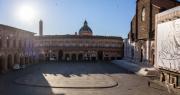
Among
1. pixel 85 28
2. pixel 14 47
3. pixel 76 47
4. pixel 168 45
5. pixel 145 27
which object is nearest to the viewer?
pixel 168 45

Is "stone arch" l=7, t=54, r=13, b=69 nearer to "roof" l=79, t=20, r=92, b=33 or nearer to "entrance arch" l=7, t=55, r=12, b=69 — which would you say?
"entrance arch" l=7, t=55, r=12, b=69

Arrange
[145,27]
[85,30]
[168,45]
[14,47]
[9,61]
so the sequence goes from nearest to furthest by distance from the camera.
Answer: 1. [168,45]
2. [9,61]
3. [145,27]
4. [14,47]
5. [85,30]

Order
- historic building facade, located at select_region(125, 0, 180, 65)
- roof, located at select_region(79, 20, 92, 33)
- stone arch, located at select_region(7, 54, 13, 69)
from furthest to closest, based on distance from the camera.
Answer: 1. roof, located at select_region(79, 20, 92, 33)
2. stone arch, located at select_region(7, 54, 13, 69)
3. historic building facade, located at select_region(125, 0, 180, 65)

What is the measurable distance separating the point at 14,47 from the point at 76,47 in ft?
76.6

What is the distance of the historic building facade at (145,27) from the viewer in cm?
3534

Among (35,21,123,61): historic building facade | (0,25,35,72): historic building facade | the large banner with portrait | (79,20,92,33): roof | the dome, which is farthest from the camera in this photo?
(79,20,92,33): roof

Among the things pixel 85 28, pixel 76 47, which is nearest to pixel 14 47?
pixel 76 47

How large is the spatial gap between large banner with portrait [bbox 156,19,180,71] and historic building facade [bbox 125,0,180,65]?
7.12 metres

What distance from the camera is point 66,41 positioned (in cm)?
6056

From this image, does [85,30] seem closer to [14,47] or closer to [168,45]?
[14,47]

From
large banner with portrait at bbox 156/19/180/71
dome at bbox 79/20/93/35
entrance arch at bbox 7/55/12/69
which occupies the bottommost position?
entrance arch at bbox 7/55/12/69

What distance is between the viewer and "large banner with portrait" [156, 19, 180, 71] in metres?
23.2

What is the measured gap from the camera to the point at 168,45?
25016mm

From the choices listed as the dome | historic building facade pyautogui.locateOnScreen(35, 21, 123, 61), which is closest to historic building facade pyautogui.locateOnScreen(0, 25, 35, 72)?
→ historic building facade pyautogui.locateOnScreen(35, 21, 123, 61)
